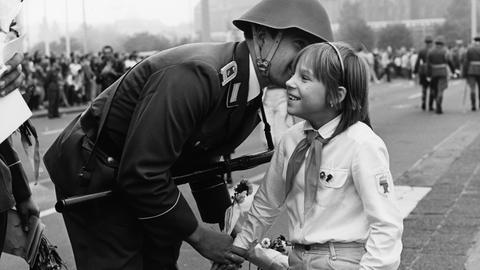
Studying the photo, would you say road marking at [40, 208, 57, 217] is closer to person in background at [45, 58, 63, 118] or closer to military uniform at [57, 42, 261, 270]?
military uniform at [57, 42, 261, 270]

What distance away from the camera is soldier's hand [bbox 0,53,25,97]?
8.81 ft

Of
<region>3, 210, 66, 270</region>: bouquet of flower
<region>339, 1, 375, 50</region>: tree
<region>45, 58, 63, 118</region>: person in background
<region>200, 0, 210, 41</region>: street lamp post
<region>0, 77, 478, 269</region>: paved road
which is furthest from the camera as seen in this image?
<region>339, 1, 375, 50</region>: tree

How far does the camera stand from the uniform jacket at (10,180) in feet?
9.39

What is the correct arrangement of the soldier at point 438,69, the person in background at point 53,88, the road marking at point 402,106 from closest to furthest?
the soldier at point 438,69, the road marking at point 402,106, the person in background at point 53,88

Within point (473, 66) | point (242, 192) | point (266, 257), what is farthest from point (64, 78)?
point (266, 257)

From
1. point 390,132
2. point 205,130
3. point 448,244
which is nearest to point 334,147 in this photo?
point 205,130

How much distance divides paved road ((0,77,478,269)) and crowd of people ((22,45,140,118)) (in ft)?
2.94

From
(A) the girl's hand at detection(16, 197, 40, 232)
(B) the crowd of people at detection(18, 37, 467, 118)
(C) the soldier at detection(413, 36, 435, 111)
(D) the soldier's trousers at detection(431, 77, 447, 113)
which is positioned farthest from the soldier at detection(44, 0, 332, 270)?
(C) the soldier at detection(413, 36, 435, 111)

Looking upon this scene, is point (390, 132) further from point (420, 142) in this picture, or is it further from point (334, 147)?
point (334, 147)

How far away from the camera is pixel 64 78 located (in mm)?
23844

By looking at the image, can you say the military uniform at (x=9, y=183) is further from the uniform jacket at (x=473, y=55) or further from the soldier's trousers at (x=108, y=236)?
the uniform jacket at (x=473, y=55)

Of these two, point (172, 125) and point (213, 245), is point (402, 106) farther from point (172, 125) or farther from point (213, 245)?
point (172, 125)

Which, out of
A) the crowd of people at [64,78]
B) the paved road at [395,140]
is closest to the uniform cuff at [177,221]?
the paved road at [395,140]

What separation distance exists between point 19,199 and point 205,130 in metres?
0.97
